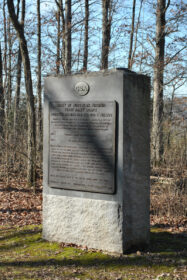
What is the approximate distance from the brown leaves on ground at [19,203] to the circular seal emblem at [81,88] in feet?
11.1

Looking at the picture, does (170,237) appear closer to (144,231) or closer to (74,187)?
(144,231)

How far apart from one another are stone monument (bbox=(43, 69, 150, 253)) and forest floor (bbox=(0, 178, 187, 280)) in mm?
209

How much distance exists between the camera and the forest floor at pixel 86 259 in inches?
162

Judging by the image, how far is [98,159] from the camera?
469cm

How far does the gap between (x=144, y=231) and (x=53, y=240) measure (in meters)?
1.35

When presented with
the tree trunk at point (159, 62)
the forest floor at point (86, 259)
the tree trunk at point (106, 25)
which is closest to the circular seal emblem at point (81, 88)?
the forest floor at point (86, 259)

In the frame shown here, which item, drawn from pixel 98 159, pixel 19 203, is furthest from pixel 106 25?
pixel 98 159

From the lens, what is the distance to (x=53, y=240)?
5.23m

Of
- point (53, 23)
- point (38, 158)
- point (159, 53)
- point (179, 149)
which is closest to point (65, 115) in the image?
point (179, 149)

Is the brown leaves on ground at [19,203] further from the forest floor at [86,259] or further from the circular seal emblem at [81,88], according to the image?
the circular seal emblem at [81,88]

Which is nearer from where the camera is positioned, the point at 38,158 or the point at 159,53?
the point at 38,158

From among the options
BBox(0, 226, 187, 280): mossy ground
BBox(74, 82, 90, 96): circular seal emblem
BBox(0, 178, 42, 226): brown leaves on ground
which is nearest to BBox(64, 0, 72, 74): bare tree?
BBox(0, 178, 42, 226): brown leaves on ground

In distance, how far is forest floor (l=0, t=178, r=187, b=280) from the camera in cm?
412

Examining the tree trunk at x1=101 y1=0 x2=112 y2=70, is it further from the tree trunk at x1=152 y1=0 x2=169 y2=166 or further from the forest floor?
the forest floor
